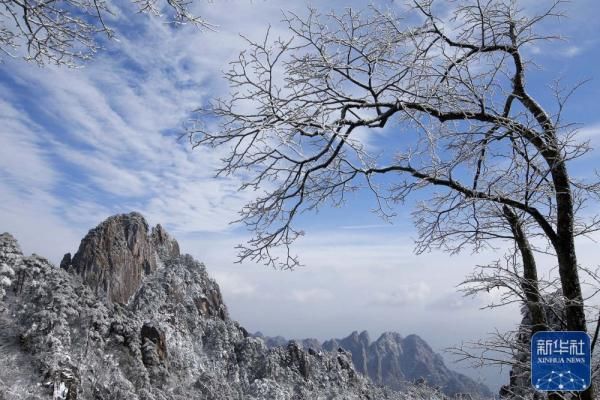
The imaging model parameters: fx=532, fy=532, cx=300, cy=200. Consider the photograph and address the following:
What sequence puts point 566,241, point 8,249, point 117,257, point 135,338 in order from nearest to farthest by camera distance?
point 566,241 → point 8,249 → point 135,338 → point 117,257

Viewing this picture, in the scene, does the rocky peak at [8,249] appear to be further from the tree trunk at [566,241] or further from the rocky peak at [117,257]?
the tree trunk at [566,241]

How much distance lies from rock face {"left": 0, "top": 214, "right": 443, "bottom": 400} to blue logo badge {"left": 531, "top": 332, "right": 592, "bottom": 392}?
163 ft

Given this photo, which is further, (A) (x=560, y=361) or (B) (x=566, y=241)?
(B) (x=566, y=241)

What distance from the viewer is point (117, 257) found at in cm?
12438

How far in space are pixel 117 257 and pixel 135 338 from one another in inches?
2086

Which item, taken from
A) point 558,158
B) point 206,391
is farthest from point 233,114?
point 206,391

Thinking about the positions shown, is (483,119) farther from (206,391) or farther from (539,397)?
(206,391)

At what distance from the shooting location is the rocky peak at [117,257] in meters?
119

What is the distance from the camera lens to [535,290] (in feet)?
20.7

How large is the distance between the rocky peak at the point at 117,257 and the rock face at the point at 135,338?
0.80ft

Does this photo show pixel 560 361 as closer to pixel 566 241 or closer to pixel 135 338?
pixel 566 241

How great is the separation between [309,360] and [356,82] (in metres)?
121

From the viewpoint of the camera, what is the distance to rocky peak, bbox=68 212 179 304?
118688 millimetres

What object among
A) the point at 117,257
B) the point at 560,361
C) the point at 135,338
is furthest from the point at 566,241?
the point at 117,257
